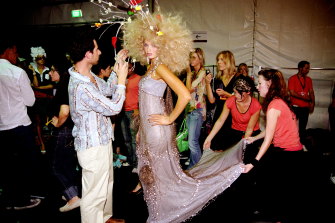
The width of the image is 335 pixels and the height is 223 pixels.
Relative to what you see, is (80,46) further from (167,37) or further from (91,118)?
(167,37)

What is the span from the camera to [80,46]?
98.2 inches

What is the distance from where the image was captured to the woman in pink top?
8.75 ft

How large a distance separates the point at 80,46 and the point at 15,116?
5.35ft

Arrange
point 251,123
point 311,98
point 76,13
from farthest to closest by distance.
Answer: point 76,13
point 311,98
point 251,123

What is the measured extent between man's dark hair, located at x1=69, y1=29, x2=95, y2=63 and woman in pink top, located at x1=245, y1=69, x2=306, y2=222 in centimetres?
189

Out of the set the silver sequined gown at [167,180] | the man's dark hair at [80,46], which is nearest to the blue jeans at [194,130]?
the silver sequined gown at [167,180]

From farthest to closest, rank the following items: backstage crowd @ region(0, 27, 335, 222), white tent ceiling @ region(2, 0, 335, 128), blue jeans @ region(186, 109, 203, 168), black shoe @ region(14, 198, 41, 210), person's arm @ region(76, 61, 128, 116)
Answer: white tent ceiling @ region(2, 0, 335, 128)
blue jeans @ region(186, 109, 203, 168)
black shoe @ region(14, 198, 41, 210)
backstage crowd @ region(0, 27, 335, 222)
person's arm @ region(76, 61, 128, 116)

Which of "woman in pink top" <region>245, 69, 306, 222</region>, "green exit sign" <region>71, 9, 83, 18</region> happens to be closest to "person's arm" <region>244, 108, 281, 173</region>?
"woman in pink top" <region>245, 69, 306, 222</region>

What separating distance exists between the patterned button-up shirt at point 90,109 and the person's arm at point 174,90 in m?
0.39

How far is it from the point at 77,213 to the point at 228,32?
17.6 ft

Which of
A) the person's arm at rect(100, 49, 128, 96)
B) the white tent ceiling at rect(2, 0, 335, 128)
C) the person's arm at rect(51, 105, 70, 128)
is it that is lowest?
the person's arm at rect(51, 105, 70, 128)

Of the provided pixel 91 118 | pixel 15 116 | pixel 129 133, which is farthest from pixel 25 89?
pixel 129 133

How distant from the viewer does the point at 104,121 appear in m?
2.66

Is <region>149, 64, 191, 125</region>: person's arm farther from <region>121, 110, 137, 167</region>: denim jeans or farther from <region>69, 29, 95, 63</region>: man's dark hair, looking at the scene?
<region>121, 110, 137, 167</region>: denim jeans
